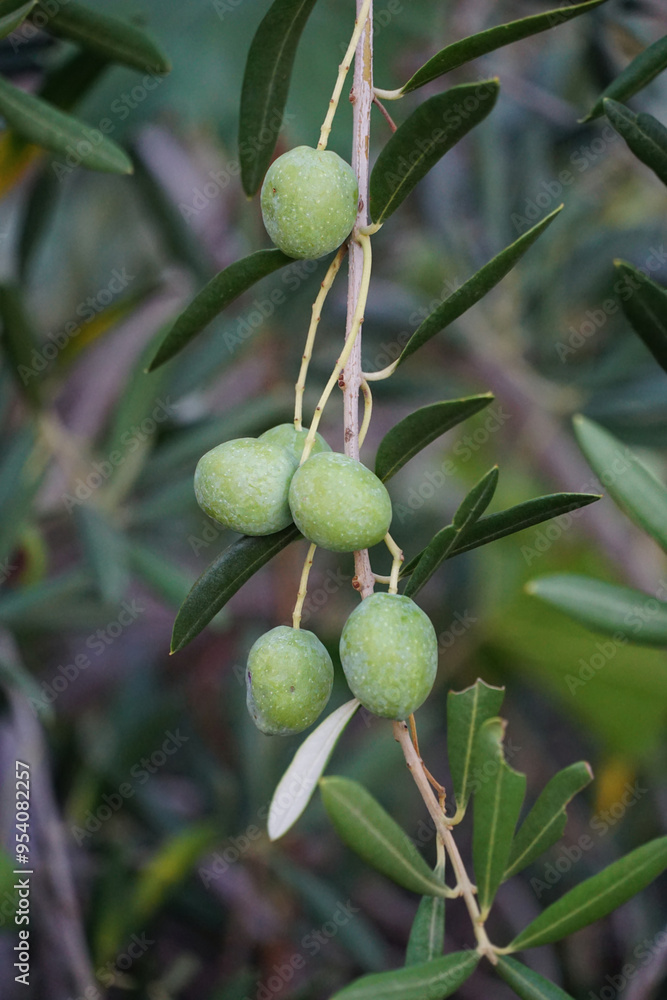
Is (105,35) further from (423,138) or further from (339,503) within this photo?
(339,503)

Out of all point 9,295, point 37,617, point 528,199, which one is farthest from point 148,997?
point 528,199

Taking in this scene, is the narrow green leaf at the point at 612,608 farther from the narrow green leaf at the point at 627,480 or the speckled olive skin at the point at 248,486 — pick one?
the speckled olive skin at the point at 248,486

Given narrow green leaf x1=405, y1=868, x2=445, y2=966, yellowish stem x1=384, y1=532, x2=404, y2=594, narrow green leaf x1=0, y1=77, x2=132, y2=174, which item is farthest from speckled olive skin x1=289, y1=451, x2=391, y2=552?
narrow green leaf x1=0, y1=77, x2=132, y2=174

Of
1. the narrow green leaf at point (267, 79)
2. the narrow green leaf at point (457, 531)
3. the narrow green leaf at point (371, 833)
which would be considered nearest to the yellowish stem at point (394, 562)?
the narrow green leaf at point (457, 531)

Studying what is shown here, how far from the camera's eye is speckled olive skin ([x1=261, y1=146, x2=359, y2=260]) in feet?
1.63

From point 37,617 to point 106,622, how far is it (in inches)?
6.0

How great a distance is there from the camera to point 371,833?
48 cm

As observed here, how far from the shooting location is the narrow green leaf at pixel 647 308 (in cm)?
59

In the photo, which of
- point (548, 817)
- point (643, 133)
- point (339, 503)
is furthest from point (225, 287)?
point (548, 817)

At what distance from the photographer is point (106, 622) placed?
1368 mm

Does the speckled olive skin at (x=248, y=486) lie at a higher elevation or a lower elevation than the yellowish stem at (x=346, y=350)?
lower

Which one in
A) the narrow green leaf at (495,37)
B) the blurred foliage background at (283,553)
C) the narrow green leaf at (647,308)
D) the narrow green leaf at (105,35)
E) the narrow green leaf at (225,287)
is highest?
the narrow green leaf at (105,35)

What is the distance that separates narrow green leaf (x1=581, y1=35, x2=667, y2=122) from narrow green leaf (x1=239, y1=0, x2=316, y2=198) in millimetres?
224

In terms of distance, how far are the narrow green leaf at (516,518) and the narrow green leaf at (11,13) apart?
0.48m
